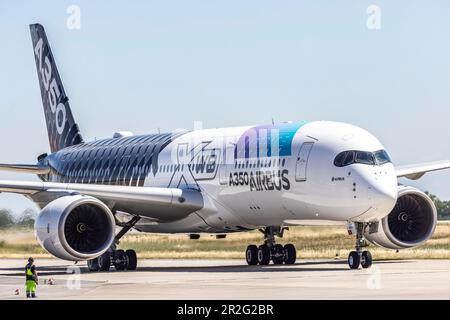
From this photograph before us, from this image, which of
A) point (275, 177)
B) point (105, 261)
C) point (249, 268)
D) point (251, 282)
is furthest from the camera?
point (105, 261)

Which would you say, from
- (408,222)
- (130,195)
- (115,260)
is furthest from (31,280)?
(408,222)

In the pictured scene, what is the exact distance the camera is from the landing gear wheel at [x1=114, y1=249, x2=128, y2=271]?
3922 cm

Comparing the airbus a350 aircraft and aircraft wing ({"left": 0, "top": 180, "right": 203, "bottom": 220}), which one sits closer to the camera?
the airbus a350 aircraft

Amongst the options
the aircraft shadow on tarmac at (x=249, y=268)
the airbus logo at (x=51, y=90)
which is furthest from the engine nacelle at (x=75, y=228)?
the airbus logo at (x=51, y=90)

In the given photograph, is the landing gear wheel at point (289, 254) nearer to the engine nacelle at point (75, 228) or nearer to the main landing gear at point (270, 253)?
the main landing gear at point (270, 253)

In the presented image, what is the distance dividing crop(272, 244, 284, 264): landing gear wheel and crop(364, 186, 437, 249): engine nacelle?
294 centimetres

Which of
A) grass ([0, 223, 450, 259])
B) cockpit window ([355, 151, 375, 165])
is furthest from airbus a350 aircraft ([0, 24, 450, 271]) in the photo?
grass ([0, 223, 450, 259])

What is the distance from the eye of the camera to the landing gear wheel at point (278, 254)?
132ft

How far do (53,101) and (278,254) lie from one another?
15.7 m

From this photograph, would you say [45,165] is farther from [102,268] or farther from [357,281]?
[357,281]

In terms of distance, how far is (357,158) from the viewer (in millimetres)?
34531

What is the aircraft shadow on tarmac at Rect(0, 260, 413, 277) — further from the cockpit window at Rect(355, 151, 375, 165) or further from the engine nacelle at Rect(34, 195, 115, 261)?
the cockpit window at Rect(355, 151, 375, 165)

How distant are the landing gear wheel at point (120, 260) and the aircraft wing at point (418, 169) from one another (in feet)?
33.0

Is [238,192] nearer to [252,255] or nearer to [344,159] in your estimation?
[252,255]
